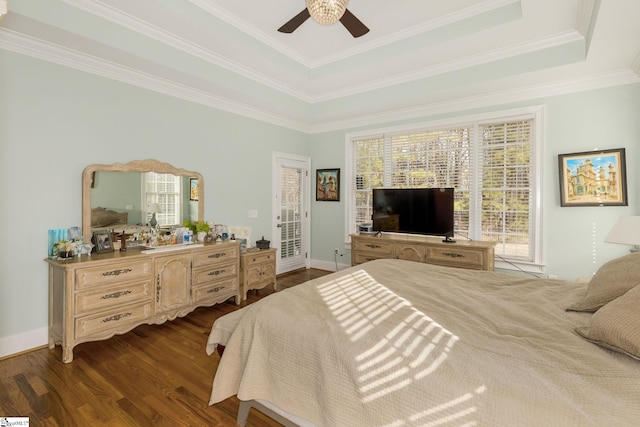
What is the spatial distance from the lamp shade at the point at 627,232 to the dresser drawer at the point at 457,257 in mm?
1391

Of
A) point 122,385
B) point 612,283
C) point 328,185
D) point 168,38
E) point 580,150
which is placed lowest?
point 122,385

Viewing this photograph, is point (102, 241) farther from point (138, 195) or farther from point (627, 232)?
point (627, 232)

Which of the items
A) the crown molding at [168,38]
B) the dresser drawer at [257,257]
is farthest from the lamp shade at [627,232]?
the crown molding at [168,38]

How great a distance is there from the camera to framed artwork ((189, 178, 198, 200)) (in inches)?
154

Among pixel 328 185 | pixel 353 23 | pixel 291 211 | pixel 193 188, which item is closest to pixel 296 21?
pixel 353 23

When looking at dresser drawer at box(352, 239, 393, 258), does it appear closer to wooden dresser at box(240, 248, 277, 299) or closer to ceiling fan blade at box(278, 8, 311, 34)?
wooden dresser at box(240, 248, 277, 299)

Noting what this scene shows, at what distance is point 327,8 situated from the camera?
216 centimetres

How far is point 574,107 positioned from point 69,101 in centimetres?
539

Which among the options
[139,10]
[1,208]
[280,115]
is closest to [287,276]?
[280,115]

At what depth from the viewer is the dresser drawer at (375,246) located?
4.32 m

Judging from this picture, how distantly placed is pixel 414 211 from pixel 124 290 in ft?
11.7

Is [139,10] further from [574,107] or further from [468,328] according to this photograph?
[574,107]

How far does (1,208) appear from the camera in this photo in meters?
2.58

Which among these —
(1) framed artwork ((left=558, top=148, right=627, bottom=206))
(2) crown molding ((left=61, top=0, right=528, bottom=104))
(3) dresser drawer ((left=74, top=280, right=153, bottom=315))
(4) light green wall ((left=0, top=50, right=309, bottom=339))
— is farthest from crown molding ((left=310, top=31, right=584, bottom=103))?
(3) dresser drawer ((left=74, top=280, right=153, bottom=315))
